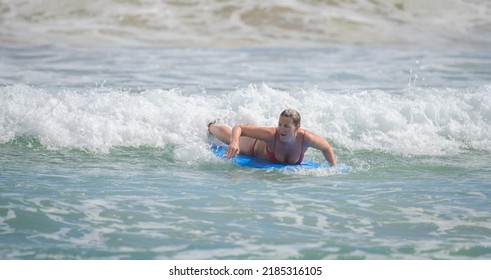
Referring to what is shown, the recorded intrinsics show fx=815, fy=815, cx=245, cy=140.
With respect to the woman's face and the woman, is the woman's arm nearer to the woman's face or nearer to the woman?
the woman

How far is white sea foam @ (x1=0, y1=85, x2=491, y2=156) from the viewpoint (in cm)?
1055

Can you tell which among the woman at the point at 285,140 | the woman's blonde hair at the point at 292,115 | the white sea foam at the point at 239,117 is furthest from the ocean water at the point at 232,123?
the woman's blonde hair at the point at 292,115

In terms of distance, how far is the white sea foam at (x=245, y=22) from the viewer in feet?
66.9

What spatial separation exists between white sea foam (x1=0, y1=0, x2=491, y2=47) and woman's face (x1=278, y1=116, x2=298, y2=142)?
36.4ft

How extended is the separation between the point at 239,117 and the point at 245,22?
429 inches

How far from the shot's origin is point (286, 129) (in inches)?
344

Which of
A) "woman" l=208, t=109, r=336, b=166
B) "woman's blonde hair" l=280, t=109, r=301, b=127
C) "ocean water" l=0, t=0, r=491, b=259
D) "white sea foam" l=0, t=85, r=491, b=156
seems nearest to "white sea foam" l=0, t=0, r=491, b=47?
"ocean water" l=0, t=0, r=491, b=259

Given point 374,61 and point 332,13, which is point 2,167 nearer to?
point 374,61

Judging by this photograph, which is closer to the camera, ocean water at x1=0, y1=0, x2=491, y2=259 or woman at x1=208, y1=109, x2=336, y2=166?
ocean water at x1=0, y1=0, x2=491, y2=259

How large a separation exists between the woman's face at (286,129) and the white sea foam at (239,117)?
4.95ft

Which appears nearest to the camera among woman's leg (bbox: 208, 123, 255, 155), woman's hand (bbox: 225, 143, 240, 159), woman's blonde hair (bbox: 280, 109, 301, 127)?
woman's hand (bbox: 225, 143, 240, 159)

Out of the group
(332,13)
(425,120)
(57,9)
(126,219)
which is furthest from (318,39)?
(126,219)

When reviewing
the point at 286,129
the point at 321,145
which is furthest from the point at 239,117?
the point at 286,129
